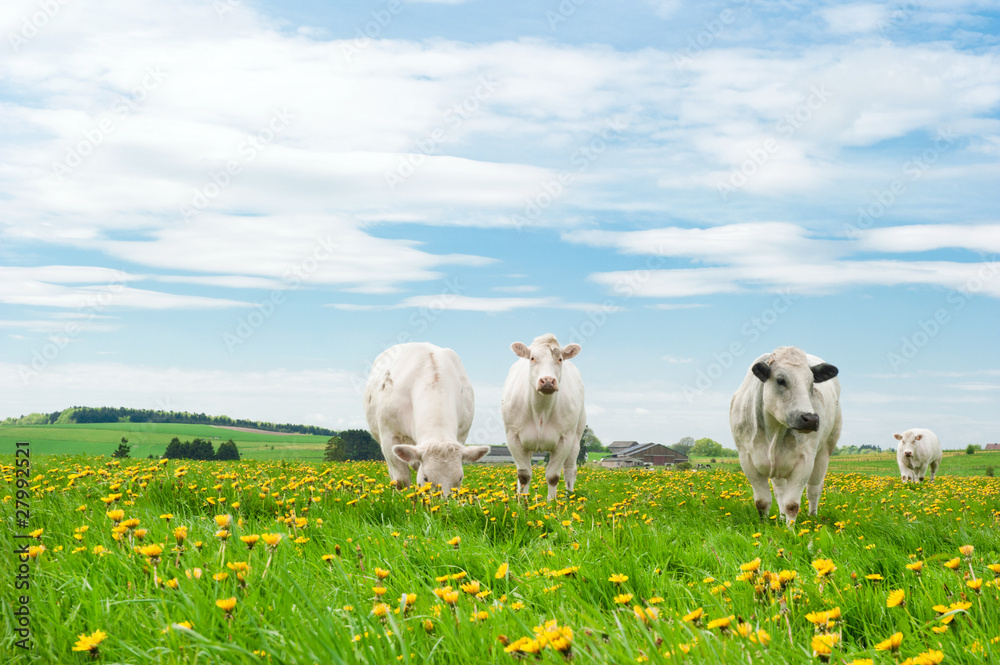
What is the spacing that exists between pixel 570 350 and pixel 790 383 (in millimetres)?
4165

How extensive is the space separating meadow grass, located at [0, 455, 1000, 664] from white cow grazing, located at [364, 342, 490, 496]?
3.80 ft

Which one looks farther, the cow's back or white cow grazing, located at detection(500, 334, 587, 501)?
white cow grazing, located at detection(500, 334, 587, 501)

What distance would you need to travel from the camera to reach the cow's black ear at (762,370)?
9.36 m

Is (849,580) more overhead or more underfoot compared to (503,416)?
more underfoot

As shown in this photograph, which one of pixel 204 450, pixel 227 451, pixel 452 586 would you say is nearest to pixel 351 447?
pixel 227 451

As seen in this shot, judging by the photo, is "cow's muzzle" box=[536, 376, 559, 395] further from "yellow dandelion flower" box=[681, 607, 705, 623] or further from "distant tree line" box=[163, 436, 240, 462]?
"distant tree line" box=[163, 436, 240, 462]

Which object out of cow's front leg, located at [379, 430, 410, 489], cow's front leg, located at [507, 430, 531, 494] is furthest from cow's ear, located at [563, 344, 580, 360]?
cow's front leg, located at [379, 430, 410, 489]

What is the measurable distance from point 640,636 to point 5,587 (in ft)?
12.0

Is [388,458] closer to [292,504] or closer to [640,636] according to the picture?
[292,504]

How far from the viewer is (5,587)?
4129mm

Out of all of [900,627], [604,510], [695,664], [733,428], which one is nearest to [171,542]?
[695,664]

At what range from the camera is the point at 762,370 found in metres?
9.40

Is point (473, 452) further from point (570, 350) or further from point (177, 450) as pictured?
point (177, 450)

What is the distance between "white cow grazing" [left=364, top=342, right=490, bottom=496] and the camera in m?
9.18
